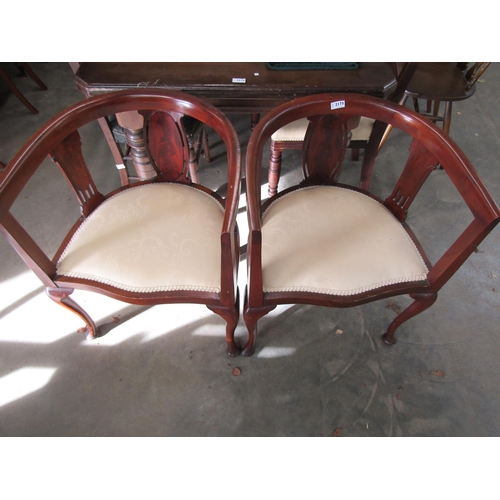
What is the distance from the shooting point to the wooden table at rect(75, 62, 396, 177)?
3.53 feet

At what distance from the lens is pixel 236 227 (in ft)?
3.16

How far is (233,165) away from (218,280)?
0.96 ft

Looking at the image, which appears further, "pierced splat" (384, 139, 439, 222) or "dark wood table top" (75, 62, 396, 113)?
"dark wood table top" (75, 62, 396, 113)

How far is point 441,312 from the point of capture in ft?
4.49

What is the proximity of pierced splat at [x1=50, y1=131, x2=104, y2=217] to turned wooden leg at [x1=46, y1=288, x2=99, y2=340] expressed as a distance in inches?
9.3

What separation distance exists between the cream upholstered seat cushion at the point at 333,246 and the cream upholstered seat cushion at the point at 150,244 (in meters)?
0.16

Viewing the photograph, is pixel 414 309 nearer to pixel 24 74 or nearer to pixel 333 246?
pixel 333 246

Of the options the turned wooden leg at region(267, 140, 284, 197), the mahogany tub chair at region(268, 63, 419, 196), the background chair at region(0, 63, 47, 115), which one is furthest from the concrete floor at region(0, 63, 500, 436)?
the background chair at region(0, 63, 47, 115)

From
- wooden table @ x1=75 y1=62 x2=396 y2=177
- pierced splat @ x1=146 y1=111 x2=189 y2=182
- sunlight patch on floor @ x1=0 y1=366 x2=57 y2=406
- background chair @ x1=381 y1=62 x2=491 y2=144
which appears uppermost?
wooden table @ x1=75 y1=62 x2=396 y2=177

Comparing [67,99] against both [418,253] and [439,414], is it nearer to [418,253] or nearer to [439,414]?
[418,253]

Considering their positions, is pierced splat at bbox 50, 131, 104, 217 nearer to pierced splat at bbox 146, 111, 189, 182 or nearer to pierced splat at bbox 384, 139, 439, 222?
pierced splat at bbox 146, 111, 189, 182

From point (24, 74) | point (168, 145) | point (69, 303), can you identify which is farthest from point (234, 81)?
point (24, 74)

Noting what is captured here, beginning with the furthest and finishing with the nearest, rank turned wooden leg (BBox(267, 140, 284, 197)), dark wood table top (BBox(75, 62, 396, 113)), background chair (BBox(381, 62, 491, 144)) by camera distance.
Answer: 1. background chair (BBox(381, 62, 491, 144))
2. turned wooden leg (BBox(267, 140, 284, 197))
3. dark wood table top (BBox(75, 62, 396, 113))

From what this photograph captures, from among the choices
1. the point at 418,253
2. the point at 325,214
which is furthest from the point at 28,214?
the point at 418,253
